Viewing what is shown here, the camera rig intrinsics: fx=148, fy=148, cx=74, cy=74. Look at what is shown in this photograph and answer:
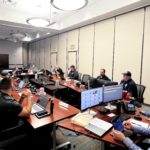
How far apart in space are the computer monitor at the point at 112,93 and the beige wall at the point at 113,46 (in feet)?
7.16

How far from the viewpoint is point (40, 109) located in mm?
2391

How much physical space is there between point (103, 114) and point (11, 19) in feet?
17.9

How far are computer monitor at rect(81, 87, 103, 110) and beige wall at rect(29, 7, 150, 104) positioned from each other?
264 centimetres

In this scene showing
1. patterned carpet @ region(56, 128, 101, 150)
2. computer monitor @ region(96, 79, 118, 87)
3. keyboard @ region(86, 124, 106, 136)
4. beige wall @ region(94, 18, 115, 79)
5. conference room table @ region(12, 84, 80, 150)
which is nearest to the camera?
keyboard @ region(86, 124, 106, 136)

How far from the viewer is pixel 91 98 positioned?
2.12 metres

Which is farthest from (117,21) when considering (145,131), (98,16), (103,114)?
(145,131)

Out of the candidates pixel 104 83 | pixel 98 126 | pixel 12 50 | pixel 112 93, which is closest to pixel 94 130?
pixel 98 126

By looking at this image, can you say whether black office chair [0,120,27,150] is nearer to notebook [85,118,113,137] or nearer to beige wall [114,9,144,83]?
notebook [85,118,113,137]

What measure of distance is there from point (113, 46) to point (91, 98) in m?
3.62

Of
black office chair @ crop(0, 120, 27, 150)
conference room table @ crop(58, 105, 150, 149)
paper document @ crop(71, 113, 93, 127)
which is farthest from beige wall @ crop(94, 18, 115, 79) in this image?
black office chair @ crop(0, 120, 27, 150)

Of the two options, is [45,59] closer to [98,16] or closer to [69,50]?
[69,50]

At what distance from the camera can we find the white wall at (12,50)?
12.1 m

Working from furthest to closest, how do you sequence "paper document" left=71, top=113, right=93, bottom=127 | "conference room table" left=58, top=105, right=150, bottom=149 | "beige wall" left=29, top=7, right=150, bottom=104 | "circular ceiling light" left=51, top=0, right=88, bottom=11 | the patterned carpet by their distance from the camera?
"beige wall" left=29, top=7, right=150, bottom=104 < "circular ceiling light" left=51, top=0, right=88, bottom=11 < the patterned carpet < "paper document" left=71, top=113, right=93, bottom=127 < "conference room table" left=58, top=105, right=150, bottom=149

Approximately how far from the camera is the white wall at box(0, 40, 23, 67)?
12092 millimetres
